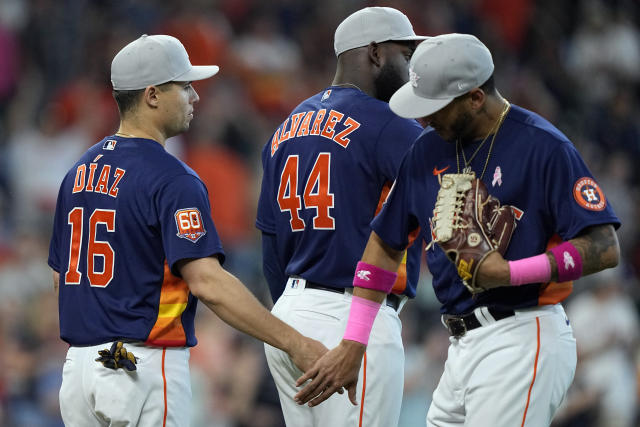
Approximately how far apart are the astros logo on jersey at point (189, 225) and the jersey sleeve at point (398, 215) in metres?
0.73

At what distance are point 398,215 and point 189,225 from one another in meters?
0.88

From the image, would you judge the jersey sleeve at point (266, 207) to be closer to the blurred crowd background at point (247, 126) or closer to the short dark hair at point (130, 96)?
the short dark hair at point (130, 96)

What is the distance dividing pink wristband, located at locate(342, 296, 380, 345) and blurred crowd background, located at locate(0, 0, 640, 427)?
12.9 ft

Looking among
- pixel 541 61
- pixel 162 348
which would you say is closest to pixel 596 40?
pixel 541 61

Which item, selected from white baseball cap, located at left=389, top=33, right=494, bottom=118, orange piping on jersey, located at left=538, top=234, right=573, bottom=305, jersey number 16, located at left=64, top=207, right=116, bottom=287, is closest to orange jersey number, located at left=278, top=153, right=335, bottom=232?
white baseball cap, located at left=389, top=33, right=494, bottom=118

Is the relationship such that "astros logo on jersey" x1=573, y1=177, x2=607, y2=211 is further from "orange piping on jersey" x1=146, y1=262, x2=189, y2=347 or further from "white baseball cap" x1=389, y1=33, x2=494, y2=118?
"orange piping on jersey" x1=146, y1=262, x2=189, y2=347

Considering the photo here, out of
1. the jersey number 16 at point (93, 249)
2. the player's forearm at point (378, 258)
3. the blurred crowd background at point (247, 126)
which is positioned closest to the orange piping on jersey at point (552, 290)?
the player's forearm at point (378, 258)

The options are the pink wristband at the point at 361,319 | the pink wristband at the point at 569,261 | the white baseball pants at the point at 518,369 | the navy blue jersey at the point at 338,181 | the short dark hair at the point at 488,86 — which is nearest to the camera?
the pink wristband at the point at 569,261

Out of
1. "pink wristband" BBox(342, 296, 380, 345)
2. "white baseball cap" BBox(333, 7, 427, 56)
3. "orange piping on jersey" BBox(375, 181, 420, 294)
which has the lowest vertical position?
"pink wristband" BBox(342, 296, 380, 345)

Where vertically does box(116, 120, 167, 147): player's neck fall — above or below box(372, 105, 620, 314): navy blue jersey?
above

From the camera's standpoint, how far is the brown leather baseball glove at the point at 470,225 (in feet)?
12.3

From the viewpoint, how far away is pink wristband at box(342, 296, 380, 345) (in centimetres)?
437

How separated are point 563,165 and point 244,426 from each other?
5037 mm

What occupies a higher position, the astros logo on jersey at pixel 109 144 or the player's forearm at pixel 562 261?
the astros logo on jersey at pixel 109 144
